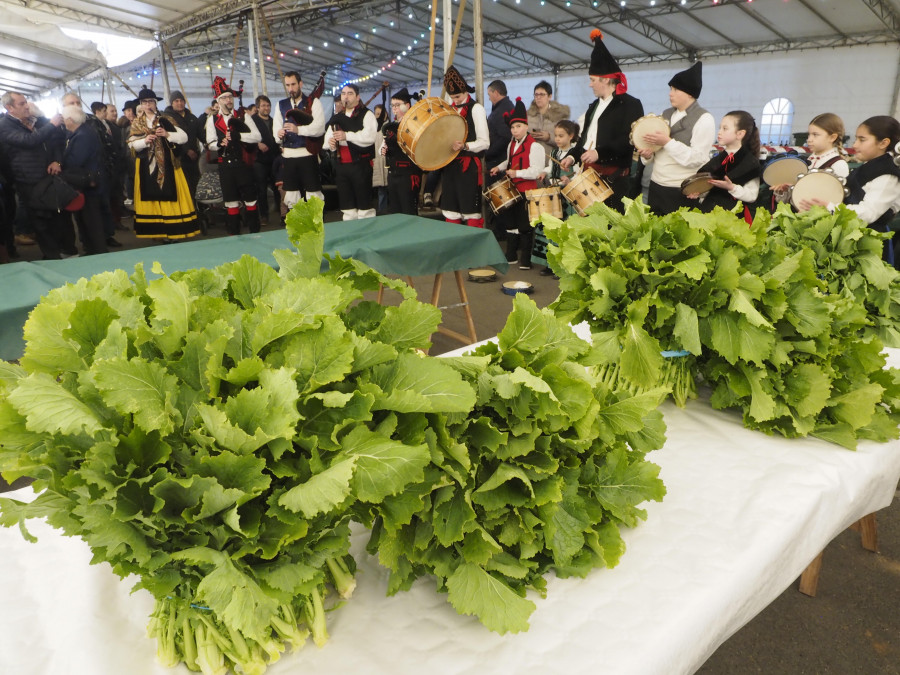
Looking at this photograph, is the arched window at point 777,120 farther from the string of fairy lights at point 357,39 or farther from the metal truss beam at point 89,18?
the metal truss beam at point 89,18


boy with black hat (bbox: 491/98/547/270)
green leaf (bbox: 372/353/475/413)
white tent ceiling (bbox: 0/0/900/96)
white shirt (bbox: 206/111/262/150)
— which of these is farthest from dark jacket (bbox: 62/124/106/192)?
green leaf (bbox: 372/353/475/413)

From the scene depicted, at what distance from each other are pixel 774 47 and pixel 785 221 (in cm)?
1391

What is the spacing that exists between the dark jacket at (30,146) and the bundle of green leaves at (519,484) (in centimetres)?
571

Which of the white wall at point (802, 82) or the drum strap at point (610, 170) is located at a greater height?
the white wall at point (802, 82)

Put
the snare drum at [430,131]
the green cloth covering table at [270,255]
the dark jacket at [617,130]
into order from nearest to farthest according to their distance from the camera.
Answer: the green cloth covering table at [270,255] < the dark jacket at [617,130] < the snare drum at [430,131]

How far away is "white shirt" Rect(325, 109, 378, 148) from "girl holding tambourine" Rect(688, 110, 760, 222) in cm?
312

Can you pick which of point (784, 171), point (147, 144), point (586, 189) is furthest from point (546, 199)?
point (147, 144)

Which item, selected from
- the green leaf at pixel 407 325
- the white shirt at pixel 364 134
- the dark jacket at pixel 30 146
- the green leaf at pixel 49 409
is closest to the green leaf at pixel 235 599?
the green leaf at pixel 49 409

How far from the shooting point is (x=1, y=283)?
2088mm

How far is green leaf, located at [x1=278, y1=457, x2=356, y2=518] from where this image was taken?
0.62 m

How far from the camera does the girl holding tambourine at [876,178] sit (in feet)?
8.86

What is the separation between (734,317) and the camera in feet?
4.22

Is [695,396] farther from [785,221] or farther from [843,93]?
[843,93]

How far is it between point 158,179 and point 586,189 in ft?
13.7
